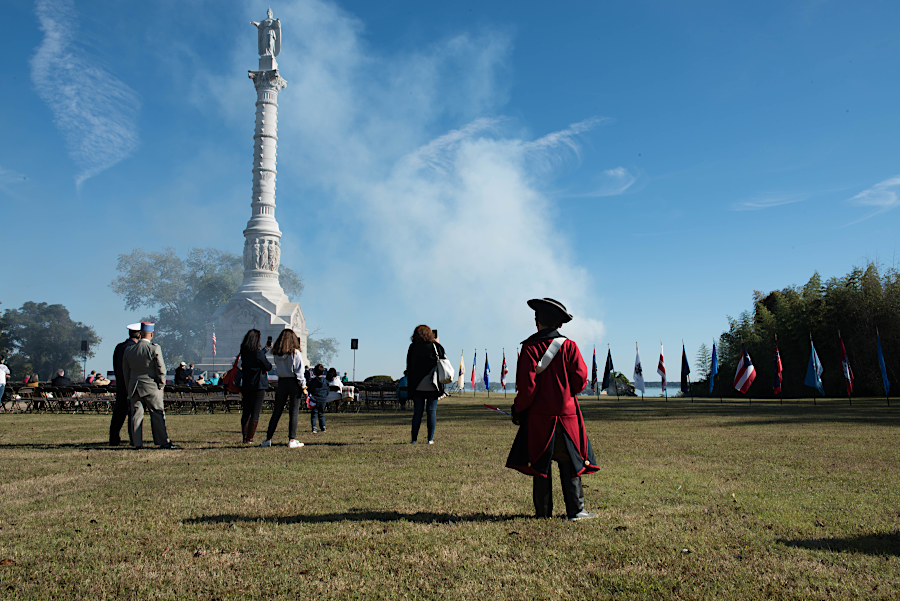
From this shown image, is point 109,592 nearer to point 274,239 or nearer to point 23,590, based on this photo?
point 23,590

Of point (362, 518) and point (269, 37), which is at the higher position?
point (269, 37)

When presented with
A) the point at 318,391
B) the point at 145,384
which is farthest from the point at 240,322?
the point at 145,384

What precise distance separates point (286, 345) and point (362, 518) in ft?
17.8

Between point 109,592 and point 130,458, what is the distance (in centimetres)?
583

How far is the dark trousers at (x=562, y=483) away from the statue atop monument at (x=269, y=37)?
45026 mm

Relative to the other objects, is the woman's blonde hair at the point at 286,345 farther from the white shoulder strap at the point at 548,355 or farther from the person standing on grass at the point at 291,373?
the white shoulder strap at the point at 548,355

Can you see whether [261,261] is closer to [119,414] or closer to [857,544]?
[119,414]

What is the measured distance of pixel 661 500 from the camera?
18.7 ft

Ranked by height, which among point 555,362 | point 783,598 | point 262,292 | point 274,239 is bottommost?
point 783,598

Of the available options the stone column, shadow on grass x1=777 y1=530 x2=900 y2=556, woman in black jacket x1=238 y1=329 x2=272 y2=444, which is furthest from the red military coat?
the stone column

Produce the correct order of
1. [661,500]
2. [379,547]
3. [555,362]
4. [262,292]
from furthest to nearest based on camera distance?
1. [262,292]
2. [661,500]
3. [555,362]
4. [379,547]

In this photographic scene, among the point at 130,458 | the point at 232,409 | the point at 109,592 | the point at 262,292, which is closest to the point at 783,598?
the point at 109,592

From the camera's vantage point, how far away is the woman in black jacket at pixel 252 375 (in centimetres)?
1041

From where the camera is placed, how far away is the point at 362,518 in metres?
5.05
